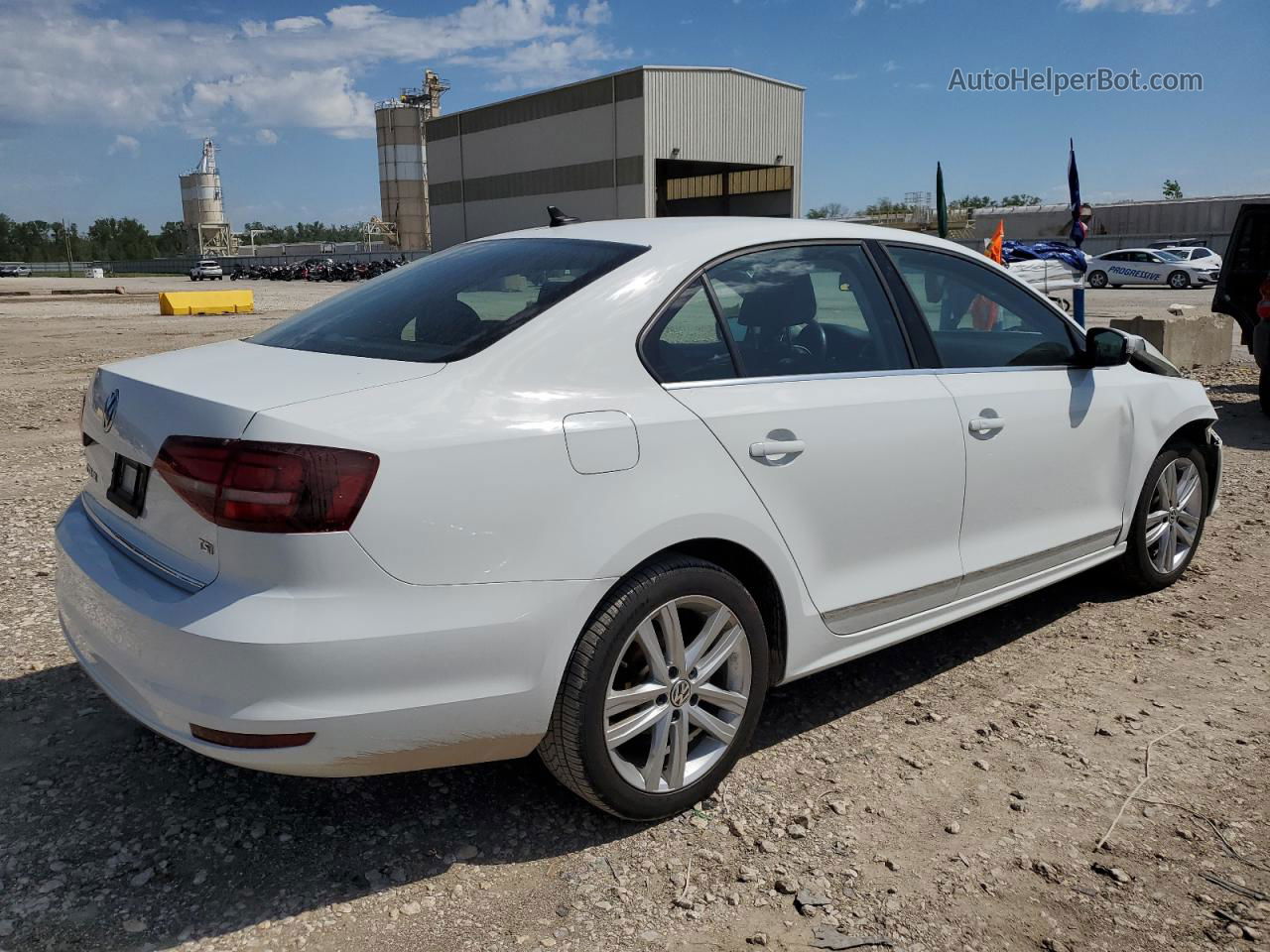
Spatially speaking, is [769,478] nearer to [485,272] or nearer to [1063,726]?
[485,272]

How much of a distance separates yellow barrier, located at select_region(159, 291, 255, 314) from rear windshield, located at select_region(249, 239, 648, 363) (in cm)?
2712

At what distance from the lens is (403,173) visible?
95.7 metres

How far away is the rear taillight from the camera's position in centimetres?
226

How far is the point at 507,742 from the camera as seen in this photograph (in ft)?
8.41

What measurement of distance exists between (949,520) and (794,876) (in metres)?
1.36

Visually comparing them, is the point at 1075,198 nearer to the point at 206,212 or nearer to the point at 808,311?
the point at 808,311

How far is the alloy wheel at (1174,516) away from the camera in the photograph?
4.62 metres

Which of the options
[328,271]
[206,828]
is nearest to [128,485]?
[206,828]

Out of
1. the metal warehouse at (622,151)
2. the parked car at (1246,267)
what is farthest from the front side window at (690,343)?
the metal warehouse at (622,151)

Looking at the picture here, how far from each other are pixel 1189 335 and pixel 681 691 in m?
12.4

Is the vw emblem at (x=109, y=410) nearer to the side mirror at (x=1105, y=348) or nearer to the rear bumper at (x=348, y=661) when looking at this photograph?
the rear bumper at (x=348, y=661)

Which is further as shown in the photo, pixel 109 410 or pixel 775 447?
pixel 775 447

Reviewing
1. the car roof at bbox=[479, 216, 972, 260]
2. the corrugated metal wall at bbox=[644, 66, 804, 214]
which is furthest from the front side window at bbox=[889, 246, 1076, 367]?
the corrugated metal wall at bbox=[644, 66, 804, 214]

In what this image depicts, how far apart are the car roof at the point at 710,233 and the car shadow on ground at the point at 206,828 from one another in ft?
5.33
